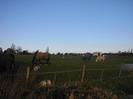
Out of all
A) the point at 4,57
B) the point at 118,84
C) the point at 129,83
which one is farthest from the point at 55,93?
the point at 4,57

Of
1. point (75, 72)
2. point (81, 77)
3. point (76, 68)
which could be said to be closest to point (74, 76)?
point (81, 77)

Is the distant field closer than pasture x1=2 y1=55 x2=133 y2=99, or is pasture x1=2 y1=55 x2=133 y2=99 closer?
pasture x1=2 y1=55 x2=133 y2=99

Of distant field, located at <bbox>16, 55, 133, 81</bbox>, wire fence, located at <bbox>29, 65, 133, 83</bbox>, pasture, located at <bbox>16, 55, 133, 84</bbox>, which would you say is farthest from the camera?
distant field, located at <bbox>16, 55, 133, 81</bbox>

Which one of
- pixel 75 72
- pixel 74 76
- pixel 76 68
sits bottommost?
pixel 74 76

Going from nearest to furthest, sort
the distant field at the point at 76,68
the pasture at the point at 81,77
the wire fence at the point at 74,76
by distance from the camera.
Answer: the pasture at the point at 81,77 < the wire fence at the point at 74,76 < the distant field at the point at 76,68

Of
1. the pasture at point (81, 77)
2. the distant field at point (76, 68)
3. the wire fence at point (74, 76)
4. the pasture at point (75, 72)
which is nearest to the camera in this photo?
the pasture at point (81, 77)

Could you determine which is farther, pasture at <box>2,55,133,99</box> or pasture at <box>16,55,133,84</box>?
pasture at <box>16,55,133,84</box>

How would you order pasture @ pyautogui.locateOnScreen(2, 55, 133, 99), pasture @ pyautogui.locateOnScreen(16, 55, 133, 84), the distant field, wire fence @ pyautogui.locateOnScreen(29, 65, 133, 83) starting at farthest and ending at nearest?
the distant field → pasture @ pyautogui.locateOnScreen(16, 55, 133, 84) → wire fence @ pyautogui.locateOnScreen(29, 65, 133, 83) → pasture @ pyautogui.locateOnScreen(2, 55, 133, 99)

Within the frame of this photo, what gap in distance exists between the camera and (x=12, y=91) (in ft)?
26.7

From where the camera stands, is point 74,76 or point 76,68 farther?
point 76,68

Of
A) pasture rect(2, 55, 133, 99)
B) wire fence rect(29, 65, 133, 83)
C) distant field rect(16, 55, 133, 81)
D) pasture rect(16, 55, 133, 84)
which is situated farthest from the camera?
distant field rect(16, 55, 133, 81)

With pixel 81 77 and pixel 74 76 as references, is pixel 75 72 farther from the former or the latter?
pixel 81 77

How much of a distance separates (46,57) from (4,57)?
19.0 m

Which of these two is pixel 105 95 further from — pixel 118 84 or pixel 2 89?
pixel 118 84
